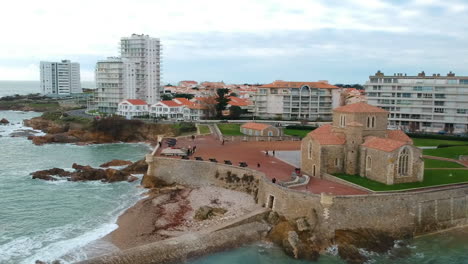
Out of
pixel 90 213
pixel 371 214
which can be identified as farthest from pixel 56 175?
pixel 371 214

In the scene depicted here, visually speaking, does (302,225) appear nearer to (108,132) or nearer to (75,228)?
(75,228)

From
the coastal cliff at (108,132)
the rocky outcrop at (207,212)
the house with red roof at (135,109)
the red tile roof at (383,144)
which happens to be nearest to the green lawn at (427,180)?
the red tile roof at (383,144)

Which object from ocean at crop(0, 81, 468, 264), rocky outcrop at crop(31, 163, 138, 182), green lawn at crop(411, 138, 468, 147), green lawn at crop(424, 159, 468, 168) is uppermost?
green lawn at crop(411, 138, 468, 147)

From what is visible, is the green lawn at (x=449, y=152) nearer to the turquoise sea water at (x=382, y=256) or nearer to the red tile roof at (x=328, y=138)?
the red tile roof at (x=328, y=138)

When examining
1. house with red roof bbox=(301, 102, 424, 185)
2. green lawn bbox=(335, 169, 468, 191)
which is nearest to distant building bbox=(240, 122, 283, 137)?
house with red roof bbox=(301, 102, 424, 185)

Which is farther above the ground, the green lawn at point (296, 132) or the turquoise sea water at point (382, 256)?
the green lawn at point (296, 132)

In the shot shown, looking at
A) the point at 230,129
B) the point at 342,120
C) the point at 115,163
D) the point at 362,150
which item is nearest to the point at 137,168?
the point at 115,163

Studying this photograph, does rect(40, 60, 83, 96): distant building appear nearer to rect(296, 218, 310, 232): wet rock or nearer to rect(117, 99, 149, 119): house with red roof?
rect(117, 99, 149, 119): house with red roof
